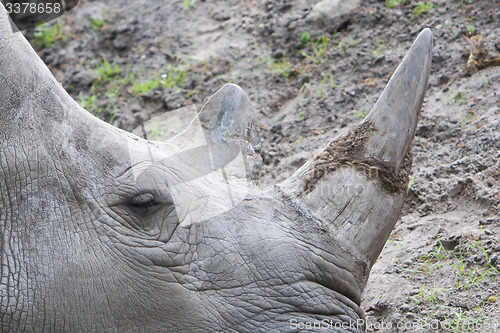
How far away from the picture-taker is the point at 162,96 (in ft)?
21.1

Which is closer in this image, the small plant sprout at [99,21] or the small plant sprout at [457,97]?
the small plant sprout at [457,97]

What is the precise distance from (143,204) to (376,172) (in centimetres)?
111

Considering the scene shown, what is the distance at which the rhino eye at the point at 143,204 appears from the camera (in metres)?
3.15

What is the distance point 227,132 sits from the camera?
3.72 metres

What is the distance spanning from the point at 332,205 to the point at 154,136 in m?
3.05

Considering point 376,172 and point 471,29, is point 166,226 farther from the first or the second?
point 471,29

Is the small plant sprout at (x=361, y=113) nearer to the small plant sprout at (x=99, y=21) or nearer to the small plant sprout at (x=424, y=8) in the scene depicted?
the small plant sprout at (x=424, y=8)

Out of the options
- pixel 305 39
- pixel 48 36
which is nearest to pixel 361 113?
pixel 305 39

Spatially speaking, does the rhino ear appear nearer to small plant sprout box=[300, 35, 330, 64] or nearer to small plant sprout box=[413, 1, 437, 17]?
small plant sprout box=[300, 35, 330, 64]

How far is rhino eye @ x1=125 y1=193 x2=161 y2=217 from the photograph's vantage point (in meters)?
3.15

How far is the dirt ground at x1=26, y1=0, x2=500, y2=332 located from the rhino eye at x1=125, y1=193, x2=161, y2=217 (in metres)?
1.50

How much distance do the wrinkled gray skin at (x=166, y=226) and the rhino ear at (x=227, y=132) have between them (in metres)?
0.32

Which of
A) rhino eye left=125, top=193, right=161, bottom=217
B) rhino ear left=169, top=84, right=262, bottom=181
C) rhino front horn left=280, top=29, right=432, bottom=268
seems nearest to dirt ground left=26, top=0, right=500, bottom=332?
rhino front horn left=280, top=29, right=432, bottom=268

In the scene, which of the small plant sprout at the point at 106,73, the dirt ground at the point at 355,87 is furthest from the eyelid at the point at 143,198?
the small plant sprout at the point at 106,73
